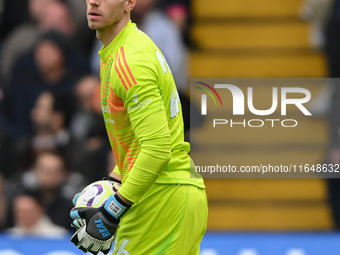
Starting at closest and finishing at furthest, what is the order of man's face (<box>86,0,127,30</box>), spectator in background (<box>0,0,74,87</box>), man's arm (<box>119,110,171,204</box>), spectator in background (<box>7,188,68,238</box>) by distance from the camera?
man's arm (<box>119,110,171,204</box>) < man's face (<box>86,0,127,30</box>) < spectator in background (<box>7,188,68,238</box>) < spectator in background (<box>0,0,74,87</box>)

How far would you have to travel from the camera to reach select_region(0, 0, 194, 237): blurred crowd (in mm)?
6035

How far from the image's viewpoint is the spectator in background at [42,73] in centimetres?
619

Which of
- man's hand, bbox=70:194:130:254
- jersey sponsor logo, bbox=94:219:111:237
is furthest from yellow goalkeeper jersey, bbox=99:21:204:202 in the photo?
jersey sponsor logo, bbox=94:219:111:237

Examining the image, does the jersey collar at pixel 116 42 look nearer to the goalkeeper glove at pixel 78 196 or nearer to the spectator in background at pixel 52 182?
the goalkeeper glove at pixel 78 196

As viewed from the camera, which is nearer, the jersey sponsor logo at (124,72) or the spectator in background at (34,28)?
the jersey sponsor logo at (124,72)

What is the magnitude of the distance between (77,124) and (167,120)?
3223 millimetres

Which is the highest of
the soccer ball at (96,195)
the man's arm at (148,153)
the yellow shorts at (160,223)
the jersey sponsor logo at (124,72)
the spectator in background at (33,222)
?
the jersey sponsor logo at (124,72)

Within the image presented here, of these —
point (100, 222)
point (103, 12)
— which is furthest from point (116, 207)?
point (103, 12)

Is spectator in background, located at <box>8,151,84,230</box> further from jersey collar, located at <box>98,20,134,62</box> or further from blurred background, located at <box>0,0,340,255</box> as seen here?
jersey collar, located at <box>98,20,134,62</box>

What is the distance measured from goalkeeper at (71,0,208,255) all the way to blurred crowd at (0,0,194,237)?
2773 millimetres

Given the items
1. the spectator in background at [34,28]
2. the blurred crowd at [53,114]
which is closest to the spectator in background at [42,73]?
the blurred crowd at [53,114]

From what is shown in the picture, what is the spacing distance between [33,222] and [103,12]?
337 centimetres

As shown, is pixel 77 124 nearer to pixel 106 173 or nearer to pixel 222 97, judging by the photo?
pixel 106 173

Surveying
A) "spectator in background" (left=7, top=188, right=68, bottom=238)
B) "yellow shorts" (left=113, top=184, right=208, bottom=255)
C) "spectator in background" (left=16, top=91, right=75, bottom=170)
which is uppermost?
"yellow shorts" (left=113, top=184, right=208, bottom=255)
